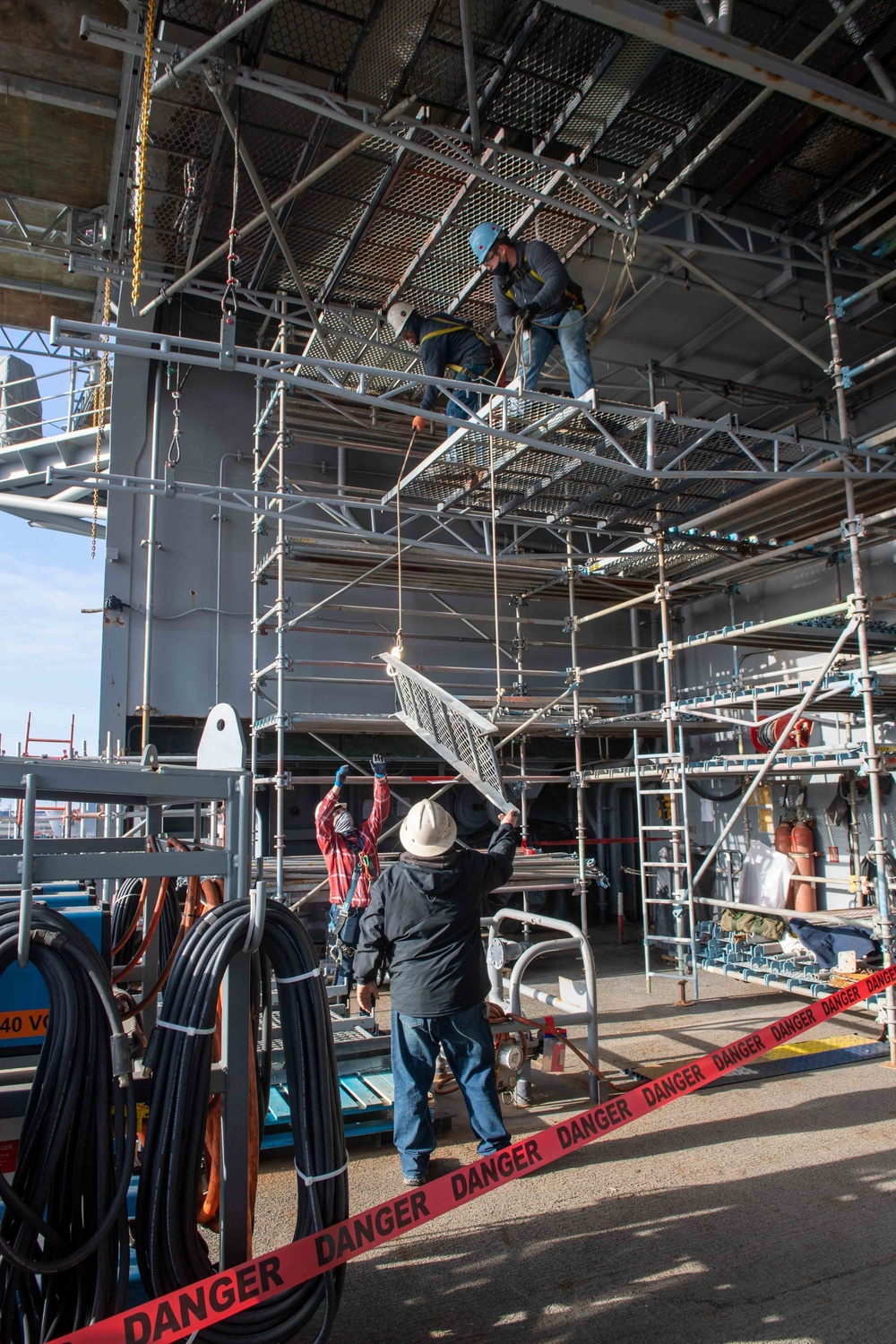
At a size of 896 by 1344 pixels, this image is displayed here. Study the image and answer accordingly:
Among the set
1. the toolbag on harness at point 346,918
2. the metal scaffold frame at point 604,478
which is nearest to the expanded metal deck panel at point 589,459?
the metal scaffold frame at point 604,478

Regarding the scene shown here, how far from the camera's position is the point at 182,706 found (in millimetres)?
10820

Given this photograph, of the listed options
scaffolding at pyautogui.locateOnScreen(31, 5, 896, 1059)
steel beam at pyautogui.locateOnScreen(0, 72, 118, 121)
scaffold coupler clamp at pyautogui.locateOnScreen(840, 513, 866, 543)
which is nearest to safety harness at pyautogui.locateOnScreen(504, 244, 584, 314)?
scaffolding at pyautogui.locateOnScreen(31, 5, 896, 1059)

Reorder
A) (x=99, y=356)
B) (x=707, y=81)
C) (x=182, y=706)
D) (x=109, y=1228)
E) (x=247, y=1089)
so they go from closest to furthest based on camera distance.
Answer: (x=109, y=1228)
(x=247, y=1089)
(x=707, y=81)
(x=182, y=706)
(x=99, y=356)

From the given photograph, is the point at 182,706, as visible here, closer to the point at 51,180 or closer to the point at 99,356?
the point at 99,356

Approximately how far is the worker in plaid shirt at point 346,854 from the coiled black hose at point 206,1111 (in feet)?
15.6

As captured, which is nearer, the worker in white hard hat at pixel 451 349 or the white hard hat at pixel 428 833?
the white hard hat at pixel 428 833

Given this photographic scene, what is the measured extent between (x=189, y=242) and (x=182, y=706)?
5.33m

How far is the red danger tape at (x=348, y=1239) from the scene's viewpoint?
2.33 metres

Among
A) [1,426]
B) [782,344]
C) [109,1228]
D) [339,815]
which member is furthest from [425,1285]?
[1,426]

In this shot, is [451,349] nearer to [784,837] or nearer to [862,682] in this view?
[862,682]

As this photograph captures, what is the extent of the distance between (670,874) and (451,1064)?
774 cm

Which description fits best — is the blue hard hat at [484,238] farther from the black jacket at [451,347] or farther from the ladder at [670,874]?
the ladder at [670,874]

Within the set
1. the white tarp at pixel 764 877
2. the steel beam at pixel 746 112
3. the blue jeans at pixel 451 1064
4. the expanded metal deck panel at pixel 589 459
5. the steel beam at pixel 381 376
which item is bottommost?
the blue jeans at pixel 451 1064

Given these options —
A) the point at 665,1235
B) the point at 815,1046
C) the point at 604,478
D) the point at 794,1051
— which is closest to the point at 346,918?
the point at 794,1051
